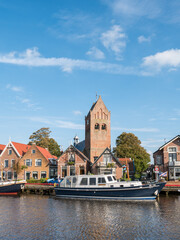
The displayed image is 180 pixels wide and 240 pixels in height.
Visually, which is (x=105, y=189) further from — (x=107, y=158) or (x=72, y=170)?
(x=72, y=170)

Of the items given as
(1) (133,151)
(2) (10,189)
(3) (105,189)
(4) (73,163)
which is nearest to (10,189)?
(2) (10,189)

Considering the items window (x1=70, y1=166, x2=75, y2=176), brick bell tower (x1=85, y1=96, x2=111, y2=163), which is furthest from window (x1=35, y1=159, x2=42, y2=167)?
brick bell tower (x1=85, y1=96, x2=111, y2=163)

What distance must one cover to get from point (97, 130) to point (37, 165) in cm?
1769

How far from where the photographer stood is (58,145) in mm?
85125

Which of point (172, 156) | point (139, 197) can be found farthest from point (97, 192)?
point (172, 156)

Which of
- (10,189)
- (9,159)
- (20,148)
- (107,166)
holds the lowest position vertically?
(10,189)

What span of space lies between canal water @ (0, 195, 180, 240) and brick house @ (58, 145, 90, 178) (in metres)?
27.0

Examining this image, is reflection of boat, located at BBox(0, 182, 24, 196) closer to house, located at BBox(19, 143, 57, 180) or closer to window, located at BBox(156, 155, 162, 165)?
house, located at BBox(19, 143, 57, 180)

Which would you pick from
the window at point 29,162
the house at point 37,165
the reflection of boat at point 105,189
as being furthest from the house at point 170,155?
the window at point 29,162

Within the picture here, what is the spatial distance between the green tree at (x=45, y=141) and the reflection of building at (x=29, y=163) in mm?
17955

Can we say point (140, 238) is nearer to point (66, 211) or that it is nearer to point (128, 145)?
point (66, 211)

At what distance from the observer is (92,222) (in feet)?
70.9

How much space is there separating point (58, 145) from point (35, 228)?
65.6m

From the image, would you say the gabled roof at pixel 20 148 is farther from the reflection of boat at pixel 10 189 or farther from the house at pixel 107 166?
the house at pixel 107 166
